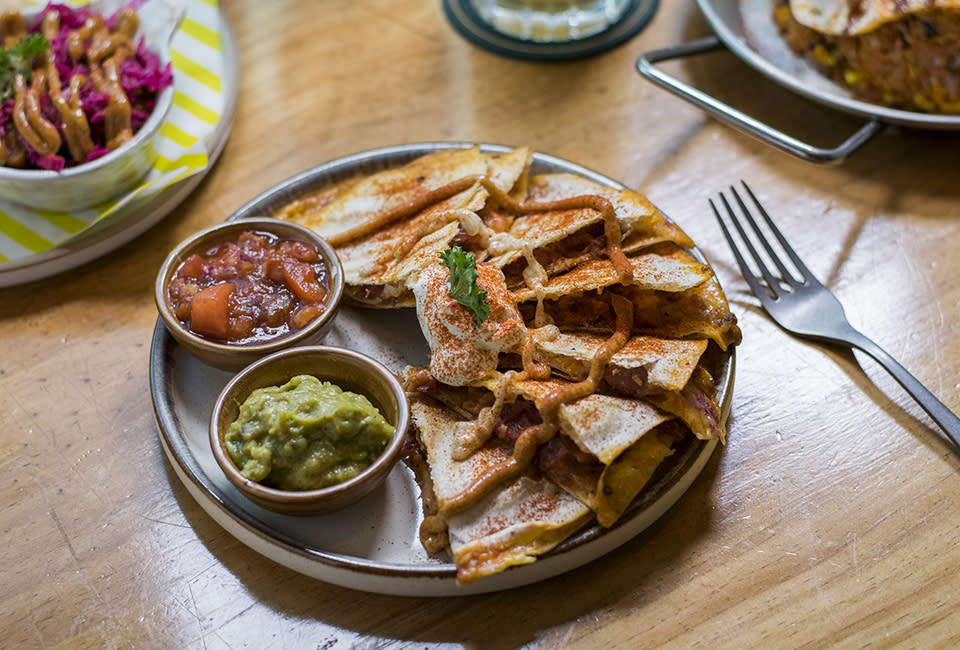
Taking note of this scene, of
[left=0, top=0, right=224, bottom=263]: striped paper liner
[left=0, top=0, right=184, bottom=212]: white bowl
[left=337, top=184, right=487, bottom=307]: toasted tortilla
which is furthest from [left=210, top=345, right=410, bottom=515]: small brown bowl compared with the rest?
[left=0, top=0, right=184, bottom=212]: white bowl

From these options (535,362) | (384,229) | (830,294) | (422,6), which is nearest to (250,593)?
(535,362)

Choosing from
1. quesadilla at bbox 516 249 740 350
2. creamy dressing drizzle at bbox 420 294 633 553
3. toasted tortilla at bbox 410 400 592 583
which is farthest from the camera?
quesadilla at bbox 516 249 740 350

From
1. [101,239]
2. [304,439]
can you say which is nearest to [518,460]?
[304,439]

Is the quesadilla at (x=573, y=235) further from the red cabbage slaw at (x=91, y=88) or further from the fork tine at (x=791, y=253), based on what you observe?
the red cabbage slaw at (x=91, y=88)

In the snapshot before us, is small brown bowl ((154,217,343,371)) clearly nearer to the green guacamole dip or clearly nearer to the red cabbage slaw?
the green guacamole dip

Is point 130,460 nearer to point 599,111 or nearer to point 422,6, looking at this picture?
point 599,111

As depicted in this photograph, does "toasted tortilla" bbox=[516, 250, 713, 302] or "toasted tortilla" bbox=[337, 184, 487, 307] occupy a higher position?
"toasted tortilla" bbox=[516, 250, 713, 302]
